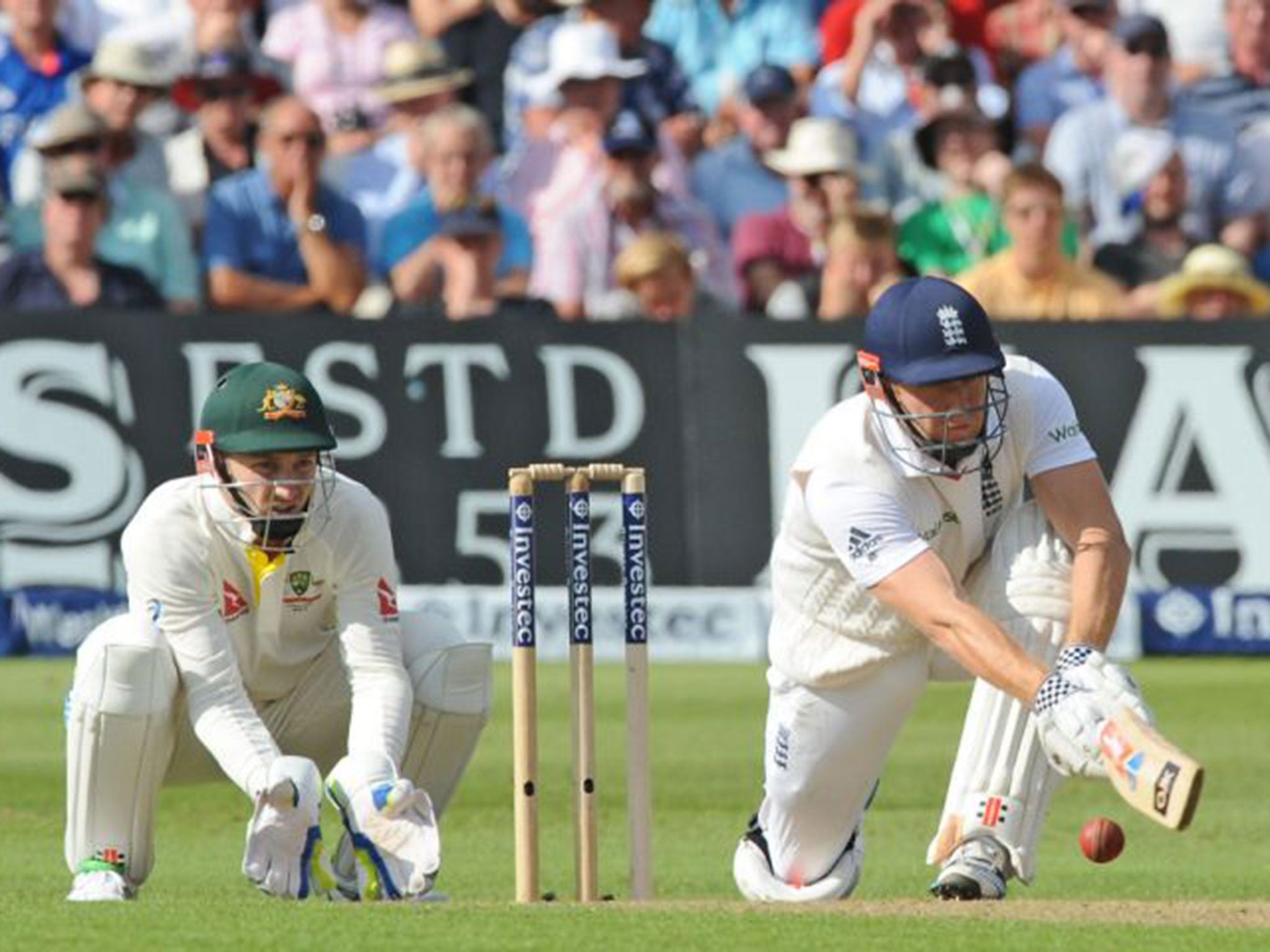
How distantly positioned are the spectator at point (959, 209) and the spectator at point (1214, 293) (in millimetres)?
956

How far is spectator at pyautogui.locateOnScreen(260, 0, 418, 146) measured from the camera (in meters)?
15.2

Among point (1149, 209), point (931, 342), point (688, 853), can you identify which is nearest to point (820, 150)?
point (1149, 209)

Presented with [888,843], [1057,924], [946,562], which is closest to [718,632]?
[888,843]

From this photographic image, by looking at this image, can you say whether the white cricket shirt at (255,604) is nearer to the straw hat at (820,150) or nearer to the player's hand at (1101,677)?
the player's hand at (1101,677)

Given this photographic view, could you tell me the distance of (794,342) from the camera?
A: 13.2m

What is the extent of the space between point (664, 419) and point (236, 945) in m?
7.66

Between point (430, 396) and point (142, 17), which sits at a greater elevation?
point (142, 17)

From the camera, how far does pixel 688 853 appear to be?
870 centimetres

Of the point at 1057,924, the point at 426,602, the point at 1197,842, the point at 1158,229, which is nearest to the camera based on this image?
the point at 1057,924

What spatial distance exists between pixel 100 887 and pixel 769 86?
9.19 m

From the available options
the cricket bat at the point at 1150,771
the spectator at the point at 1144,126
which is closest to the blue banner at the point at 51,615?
the spectator at the point at 1144,126

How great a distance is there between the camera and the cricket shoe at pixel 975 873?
22.5 ft

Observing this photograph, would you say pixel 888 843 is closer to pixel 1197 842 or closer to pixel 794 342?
pixel 1197 842

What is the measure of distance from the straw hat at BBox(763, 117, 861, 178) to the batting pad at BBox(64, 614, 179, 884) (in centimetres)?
808
